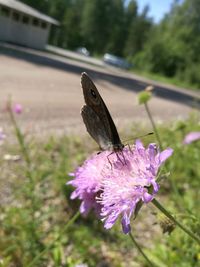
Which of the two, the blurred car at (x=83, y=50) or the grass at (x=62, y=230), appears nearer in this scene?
the grass at (x=62, y=230)

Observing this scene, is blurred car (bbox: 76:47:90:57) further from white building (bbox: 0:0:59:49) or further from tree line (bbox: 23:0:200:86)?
white building (bbox: 0:0:59:49)

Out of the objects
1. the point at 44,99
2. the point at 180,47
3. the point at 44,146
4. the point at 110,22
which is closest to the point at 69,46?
the point at 110,22

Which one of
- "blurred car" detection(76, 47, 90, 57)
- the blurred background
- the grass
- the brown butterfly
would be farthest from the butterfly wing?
"blurred car" detection(76, 47, 90, 57)

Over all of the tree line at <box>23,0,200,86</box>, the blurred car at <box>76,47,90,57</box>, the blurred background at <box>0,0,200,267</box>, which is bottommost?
the blurred car at <box>76,47,90,57</box>

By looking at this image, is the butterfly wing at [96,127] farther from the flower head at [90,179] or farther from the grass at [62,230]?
the grass at [62,230]

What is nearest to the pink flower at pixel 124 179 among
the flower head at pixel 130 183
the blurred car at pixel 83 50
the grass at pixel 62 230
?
the flower head at pixel 130 183

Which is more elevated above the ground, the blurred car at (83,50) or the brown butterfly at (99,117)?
the brown butterfly at (99,117)
